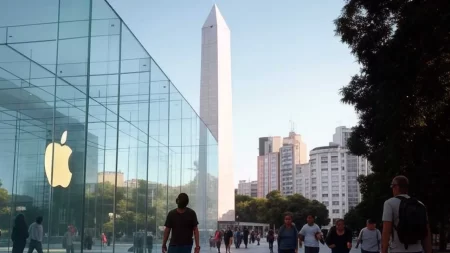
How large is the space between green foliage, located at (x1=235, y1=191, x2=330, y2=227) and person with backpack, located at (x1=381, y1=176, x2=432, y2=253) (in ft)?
299

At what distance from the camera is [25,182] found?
8.39m

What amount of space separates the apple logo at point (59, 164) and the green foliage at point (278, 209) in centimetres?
8748

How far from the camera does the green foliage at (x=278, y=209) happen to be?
327ft

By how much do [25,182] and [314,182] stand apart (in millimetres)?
164787

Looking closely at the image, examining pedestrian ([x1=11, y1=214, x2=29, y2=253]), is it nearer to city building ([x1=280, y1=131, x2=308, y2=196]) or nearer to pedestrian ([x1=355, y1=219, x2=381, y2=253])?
pedestrian ([x1=355, y1=219, x2=381, y2=253])

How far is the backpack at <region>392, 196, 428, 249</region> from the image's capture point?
4.88 meters

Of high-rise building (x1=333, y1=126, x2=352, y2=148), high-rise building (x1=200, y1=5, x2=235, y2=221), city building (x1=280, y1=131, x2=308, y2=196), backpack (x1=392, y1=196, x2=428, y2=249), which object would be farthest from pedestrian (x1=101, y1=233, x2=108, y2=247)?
city building (x1=280, y1=131, x2=308, y2=196)

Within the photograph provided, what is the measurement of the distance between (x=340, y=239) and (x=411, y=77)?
16.0ft

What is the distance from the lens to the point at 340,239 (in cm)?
1017

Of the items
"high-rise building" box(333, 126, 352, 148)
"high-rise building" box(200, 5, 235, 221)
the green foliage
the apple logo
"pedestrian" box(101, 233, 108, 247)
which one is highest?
"high-rise building" box(333, 126, 352, 148)

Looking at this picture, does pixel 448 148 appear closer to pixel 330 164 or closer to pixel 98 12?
pixel 98 12

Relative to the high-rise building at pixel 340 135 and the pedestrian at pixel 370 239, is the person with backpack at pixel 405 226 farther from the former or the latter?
the high-rise building at pixel 340 135

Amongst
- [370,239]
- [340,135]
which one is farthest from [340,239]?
[340,135]

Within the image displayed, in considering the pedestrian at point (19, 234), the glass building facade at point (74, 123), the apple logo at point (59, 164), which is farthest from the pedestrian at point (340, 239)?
the pedestrian at point (19, 234)
